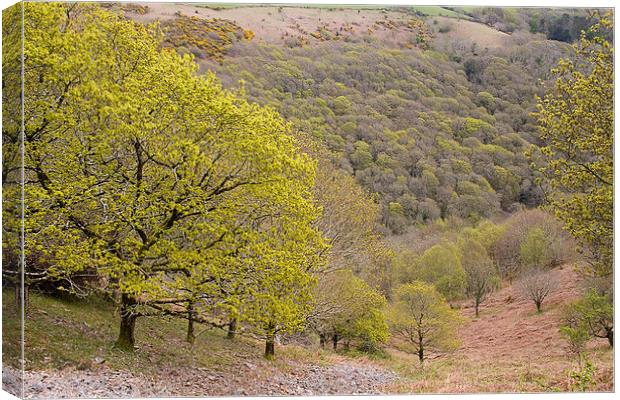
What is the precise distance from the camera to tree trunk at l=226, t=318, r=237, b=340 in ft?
38.8

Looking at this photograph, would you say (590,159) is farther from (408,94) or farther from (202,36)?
(202,36)

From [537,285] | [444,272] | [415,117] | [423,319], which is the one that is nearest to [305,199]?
[415,117]

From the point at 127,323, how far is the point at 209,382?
1322 millimetres

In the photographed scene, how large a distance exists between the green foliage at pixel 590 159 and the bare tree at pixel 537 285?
63cm

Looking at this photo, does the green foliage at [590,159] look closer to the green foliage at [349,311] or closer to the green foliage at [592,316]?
the green foliage at [592,316]

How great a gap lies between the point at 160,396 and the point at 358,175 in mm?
4019

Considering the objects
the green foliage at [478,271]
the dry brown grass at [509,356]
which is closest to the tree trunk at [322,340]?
the dry brown grass at [509,356]

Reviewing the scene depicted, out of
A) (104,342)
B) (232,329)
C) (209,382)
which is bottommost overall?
(209,382)

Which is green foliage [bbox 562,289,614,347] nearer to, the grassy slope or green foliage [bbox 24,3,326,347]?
green foliage [bbox 24,3,326,347]

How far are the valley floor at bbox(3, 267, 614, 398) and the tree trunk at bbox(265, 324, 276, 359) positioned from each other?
0.09 metres

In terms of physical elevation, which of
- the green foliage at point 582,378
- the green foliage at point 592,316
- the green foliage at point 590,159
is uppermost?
the green foliage at point 590,159

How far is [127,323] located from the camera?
11.6 metres

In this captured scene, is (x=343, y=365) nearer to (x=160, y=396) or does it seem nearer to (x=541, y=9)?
(x=160, y=396)

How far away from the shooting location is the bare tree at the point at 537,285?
1234 centimetres
